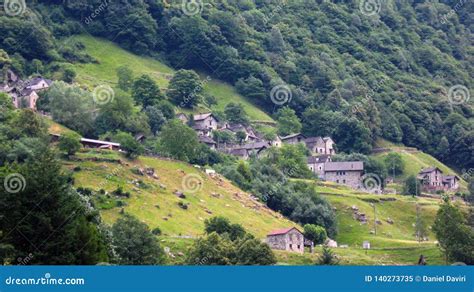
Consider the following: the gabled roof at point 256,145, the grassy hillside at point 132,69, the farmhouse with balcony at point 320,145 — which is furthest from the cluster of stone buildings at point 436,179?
the grassy hillside at point 132,69

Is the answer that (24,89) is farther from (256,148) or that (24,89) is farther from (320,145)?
(320,145)

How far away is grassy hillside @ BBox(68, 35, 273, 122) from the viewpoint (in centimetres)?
16125

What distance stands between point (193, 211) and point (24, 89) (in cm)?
4866

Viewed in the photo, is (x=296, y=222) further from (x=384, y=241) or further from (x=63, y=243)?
(x=63, y=243)

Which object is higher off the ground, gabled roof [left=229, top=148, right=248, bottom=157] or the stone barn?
gabled roof [left=229, top=148, right=248, bottom=157]

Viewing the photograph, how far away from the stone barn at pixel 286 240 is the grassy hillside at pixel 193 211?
5.83ft

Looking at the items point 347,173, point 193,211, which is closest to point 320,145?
point 347,173

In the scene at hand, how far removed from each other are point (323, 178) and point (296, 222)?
35239mm

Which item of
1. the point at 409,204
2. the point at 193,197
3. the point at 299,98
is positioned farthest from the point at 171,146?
the point at 299,98

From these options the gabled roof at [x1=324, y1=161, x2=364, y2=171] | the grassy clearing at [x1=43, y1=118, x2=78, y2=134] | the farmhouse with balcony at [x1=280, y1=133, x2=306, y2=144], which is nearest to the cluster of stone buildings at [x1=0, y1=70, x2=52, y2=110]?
the grassy clearing at [x1=43, y1=118, x2=78, y2=134]

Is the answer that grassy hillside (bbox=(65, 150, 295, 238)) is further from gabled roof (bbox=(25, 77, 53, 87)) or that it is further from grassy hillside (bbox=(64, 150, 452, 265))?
gabled roof (bbox=(25, 77, 53, 87))

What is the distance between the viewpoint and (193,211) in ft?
309

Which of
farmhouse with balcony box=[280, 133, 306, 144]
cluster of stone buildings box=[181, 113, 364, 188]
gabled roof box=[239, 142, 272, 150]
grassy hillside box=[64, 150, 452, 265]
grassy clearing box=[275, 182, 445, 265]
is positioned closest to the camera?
grassy hillside box=[64, 150, 452, 265]

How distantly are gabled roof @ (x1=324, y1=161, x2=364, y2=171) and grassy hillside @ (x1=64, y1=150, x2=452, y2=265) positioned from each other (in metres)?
25.4
